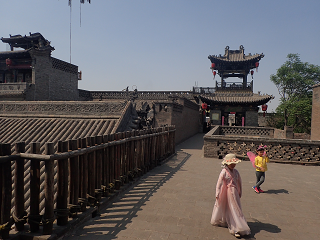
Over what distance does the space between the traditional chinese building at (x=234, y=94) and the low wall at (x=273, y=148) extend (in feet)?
39.1

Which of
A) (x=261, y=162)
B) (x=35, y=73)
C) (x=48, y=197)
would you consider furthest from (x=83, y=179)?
(x=35, y=73)

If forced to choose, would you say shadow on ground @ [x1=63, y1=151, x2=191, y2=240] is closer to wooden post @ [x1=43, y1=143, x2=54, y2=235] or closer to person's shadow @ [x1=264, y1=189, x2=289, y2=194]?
wooden post @ [x1=43, y1=143, x2=54, y2=235]

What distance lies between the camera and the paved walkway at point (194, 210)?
11.3ft

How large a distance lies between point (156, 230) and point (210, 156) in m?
6.98

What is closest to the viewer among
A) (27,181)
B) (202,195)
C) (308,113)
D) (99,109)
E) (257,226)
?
(257,226)

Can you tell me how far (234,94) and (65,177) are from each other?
22.6 metres

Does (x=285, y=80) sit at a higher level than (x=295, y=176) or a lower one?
higher

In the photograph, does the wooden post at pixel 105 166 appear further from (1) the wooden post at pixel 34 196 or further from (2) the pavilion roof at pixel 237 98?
(2) the pavilion roof at pixel 237 98

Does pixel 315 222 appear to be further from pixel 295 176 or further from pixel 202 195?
pixel 295 176

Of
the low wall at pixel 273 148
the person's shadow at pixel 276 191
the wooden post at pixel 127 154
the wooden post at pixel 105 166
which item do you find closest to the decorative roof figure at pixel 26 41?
the low wall at pixel 273 148

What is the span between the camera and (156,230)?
3492mm

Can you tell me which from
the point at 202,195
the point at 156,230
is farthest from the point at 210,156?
the point at 156,230

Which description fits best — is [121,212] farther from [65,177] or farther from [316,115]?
[316,115]

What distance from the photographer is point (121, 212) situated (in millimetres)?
4113
